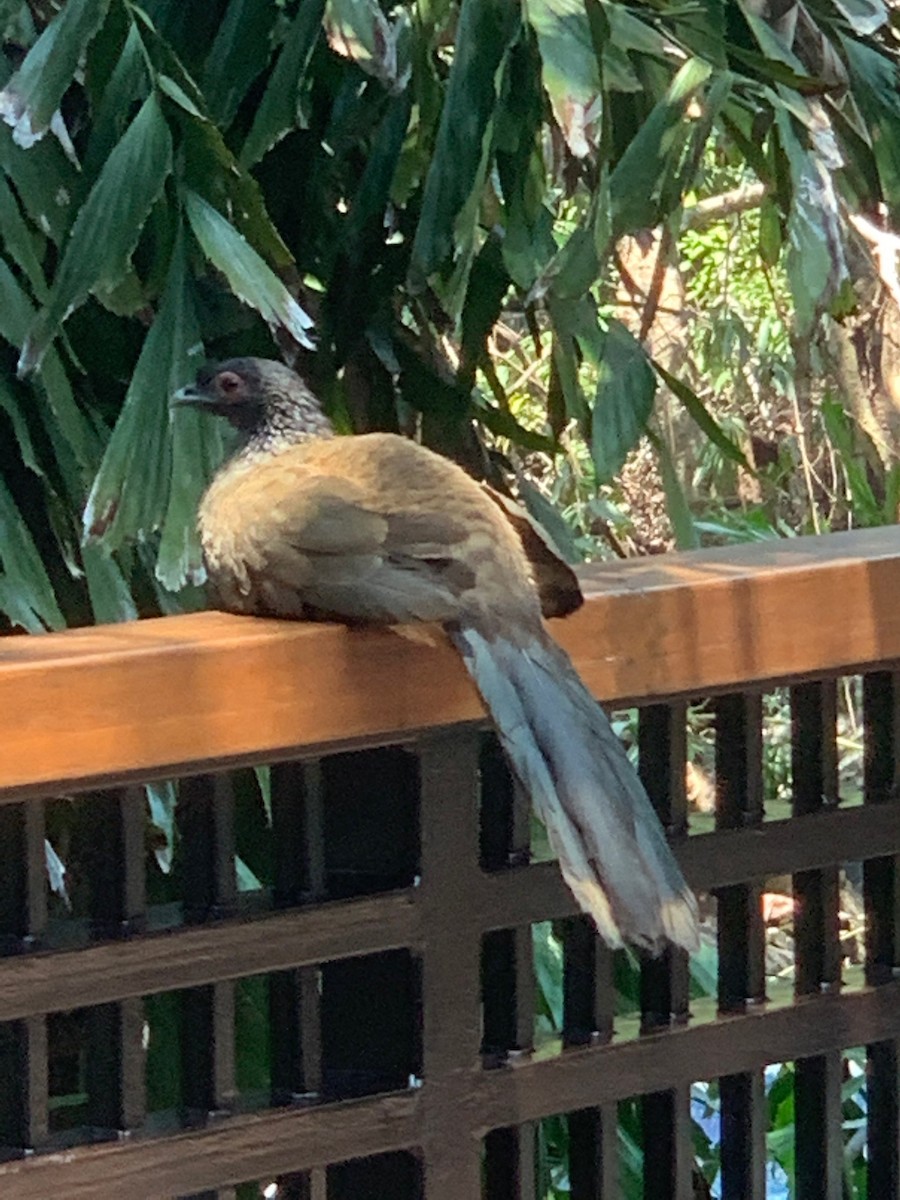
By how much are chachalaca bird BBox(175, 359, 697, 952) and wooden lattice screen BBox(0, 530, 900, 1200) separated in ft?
0.14

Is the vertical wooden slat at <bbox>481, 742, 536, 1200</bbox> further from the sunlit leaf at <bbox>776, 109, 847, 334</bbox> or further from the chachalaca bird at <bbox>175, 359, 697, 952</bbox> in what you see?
the sunlit leaf at <bbox>776, 109, 847, 334</bbox>

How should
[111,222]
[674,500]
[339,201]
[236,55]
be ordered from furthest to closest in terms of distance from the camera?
1. [674,500]
2. [339,201]
3. [236,55]
4. [111,222]

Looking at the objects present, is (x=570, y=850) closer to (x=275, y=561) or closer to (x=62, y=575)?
(x=275, y=561)

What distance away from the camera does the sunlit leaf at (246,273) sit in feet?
4.78

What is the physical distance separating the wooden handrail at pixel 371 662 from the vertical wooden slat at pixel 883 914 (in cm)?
11

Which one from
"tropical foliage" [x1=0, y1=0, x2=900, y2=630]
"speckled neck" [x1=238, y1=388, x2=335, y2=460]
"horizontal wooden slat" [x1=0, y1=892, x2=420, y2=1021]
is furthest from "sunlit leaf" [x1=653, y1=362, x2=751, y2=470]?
"horizontal wooden slat" [x1=0, y1=892, x2=420, y2=1021]

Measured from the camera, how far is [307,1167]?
114 cm

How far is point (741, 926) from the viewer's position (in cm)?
135

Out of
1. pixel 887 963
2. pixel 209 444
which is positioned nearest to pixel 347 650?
pixel 887 963

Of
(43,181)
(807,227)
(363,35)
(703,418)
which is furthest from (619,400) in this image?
(43,181)

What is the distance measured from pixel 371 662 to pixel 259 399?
0.73m

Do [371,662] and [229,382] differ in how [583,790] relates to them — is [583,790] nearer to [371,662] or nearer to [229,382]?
[371,662]

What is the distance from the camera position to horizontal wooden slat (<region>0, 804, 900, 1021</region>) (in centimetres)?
105

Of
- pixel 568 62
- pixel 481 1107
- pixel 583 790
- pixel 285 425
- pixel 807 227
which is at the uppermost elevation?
pixel 568 62
